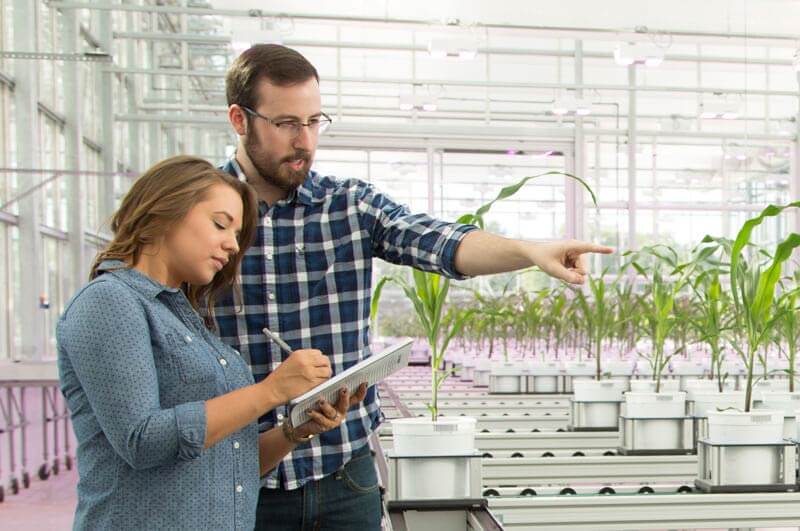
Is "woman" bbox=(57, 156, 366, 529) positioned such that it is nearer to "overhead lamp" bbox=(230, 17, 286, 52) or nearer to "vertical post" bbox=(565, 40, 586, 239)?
"overhead lamp" bbox=(230, 17, 286, 52)

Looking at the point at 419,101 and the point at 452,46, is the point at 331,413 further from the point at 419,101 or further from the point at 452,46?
the point at 419,101

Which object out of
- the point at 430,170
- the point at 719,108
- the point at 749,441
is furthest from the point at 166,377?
the point at 430,170

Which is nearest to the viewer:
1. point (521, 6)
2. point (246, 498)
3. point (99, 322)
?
point (99, 322)

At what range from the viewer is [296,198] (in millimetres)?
1132

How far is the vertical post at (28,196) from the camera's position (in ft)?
14.3

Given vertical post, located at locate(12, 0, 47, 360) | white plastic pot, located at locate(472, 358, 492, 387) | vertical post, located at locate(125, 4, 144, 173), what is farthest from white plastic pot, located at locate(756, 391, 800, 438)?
vertical post, located at locate(125, 4, 144, 173)

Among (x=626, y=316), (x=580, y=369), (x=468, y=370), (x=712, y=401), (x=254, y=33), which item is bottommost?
(x=468, y=370)

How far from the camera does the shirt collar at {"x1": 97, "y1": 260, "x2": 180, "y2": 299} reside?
→ 33.8 inches

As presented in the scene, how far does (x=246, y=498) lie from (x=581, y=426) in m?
1.72

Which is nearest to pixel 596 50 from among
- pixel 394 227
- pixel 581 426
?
pixel 581 426

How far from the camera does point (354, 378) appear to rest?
0.90m

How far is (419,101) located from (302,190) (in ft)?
17.4

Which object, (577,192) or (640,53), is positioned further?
(577,192)

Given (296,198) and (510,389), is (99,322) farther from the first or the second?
(510,389)
